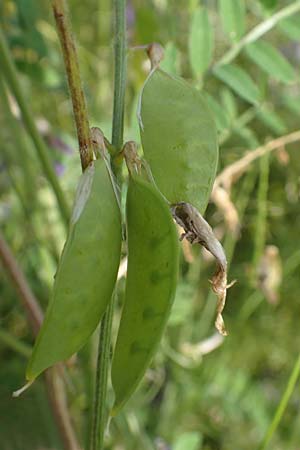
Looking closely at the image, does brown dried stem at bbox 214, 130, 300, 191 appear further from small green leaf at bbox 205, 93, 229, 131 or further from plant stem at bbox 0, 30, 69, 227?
plant stem at bbox 0, 30, 69, 227

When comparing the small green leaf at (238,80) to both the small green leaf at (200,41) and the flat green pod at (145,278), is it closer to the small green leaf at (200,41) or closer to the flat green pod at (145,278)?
the small green leaf at (200,41)

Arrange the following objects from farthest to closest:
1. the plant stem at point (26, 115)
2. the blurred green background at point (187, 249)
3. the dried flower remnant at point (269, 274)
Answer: the dried flower remnant at point (269, 274), the blurred green background at point (187, 249), the plant stem at point (26, 115)

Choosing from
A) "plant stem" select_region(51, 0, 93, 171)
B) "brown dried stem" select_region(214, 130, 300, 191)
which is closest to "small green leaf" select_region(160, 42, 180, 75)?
"brown dried stem" select_region(214, 130, 300, 191)

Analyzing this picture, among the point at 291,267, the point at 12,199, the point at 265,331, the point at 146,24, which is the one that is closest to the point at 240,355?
the point at 265,331

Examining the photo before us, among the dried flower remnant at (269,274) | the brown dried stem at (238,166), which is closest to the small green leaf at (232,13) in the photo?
the brown dried stem at (238,166)

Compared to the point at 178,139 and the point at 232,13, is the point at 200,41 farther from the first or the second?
the point at 178,139

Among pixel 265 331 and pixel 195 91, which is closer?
pixel 195 91

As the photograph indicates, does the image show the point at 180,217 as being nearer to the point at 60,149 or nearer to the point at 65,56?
the point at 65,56
